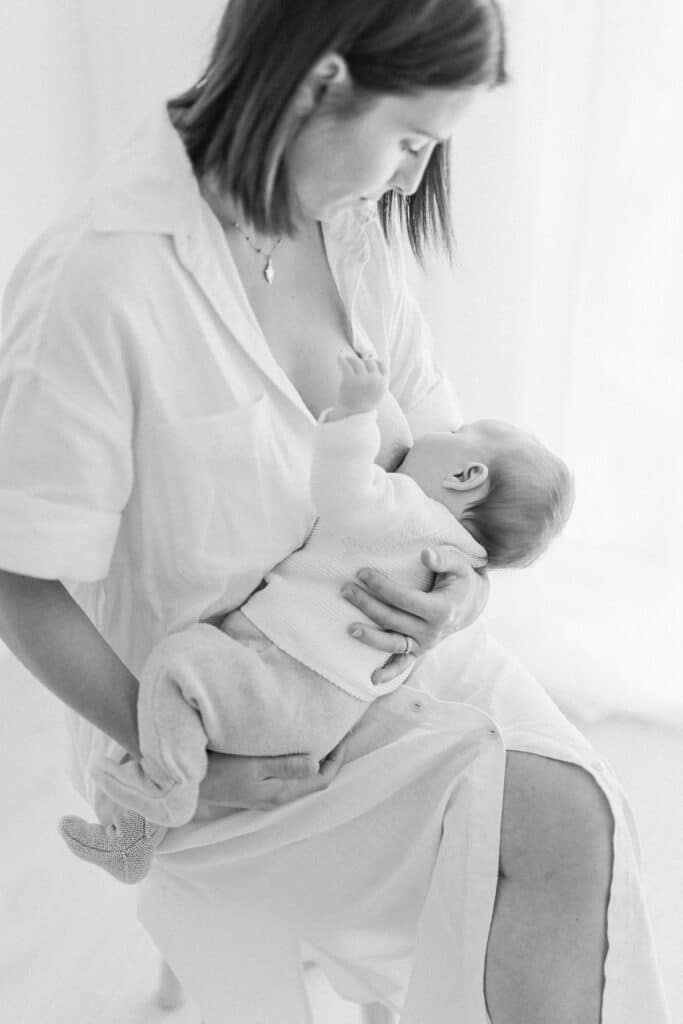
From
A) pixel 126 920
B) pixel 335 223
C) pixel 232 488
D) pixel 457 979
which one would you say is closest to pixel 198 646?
pixel 232 488

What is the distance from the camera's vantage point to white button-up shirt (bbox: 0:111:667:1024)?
949mm

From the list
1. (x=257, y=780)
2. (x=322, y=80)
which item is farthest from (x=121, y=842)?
(x=322, y=80)

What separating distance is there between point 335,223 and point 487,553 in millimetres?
409

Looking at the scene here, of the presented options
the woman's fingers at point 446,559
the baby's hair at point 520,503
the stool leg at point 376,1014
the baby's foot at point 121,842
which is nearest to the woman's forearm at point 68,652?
the baby's foot at point 121,842

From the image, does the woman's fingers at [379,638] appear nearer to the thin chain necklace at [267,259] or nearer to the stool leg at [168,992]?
the thin chain necklace at [267,259]

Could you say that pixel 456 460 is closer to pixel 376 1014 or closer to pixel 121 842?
pixel 121 842

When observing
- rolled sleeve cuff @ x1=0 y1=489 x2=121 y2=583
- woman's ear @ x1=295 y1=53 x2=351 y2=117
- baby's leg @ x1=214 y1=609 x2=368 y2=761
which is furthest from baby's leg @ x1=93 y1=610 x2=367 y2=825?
woman's ear @ x1=295 y1=53 x2=351 y2=117

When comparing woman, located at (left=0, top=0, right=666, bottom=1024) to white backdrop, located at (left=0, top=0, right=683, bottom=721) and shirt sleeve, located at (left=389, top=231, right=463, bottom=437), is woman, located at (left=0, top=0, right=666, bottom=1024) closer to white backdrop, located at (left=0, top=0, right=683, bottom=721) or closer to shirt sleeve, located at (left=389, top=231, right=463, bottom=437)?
shirt sleeve, located at (left=389, top=231, right=463, bottom=437)

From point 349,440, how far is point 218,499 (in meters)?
0.15

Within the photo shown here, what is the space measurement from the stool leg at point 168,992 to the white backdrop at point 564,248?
3.29ft

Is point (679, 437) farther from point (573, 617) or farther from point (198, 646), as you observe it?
point (198, 646)

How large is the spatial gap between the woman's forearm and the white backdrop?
127 cm

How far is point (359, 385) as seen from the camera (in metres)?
1.00

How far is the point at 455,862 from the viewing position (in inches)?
40.1
